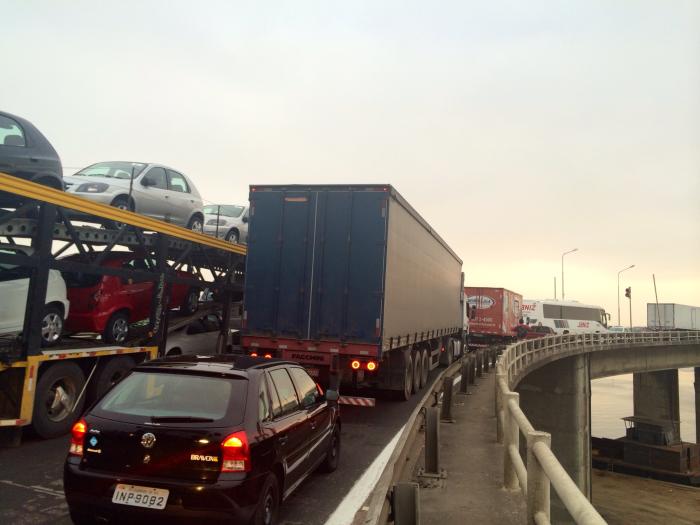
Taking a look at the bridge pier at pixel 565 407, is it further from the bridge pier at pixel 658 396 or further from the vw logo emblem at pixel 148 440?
the vw logo emblem at pixel 148 440

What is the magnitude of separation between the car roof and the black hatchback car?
0.02 m

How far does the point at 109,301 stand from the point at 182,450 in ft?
22.2

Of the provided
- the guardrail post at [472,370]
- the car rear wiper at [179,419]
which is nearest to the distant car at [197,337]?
the guardrail post at [472,370]

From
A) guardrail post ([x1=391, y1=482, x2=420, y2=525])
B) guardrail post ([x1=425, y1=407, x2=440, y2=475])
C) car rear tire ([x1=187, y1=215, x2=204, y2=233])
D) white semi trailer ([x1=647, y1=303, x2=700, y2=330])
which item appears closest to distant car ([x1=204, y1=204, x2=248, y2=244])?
car rear tire ([x1=187, y1=215, x2=204, y2=233])

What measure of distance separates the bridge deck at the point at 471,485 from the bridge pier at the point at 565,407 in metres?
20.1

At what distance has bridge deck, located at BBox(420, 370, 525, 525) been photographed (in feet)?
16.2

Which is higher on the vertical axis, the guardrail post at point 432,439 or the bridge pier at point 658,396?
the guardrail post at point 432,439

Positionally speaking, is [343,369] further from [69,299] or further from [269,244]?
[69,299]

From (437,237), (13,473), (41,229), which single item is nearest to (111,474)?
(13,473)

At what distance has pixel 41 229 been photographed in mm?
7566

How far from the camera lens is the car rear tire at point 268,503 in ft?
13.1

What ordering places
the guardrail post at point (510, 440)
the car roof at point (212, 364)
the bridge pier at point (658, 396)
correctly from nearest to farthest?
the car roof at point (212, 364), the guardrail post at point (510, 440), the bridge pier at point (658, 396)

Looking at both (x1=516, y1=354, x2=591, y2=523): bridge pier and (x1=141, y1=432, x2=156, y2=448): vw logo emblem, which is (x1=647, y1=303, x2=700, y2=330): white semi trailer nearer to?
(x1=516, y1=354, x2=591, y2=523): bridge pier

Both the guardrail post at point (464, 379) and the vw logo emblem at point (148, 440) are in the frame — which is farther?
the guardrail post at point (464, 379)
